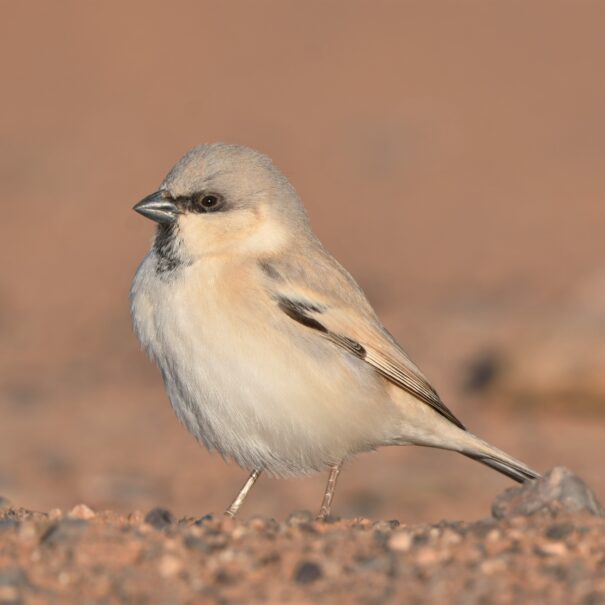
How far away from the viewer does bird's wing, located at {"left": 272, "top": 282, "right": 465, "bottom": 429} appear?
731cm

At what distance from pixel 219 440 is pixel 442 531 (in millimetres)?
1880

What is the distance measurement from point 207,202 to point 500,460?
84.9 inches

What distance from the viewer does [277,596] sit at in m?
4.72

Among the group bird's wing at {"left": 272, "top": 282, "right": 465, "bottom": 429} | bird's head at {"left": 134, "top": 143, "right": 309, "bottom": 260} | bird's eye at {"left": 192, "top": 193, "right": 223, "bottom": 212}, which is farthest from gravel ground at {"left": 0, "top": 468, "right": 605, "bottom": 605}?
bird's eye at {"left": 192, "top": 193, "right": 223, "bottom": 212}

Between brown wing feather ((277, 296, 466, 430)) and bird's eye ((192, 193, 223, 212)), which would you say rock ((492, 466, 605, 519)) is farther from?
bird's eye ((192, 193, 223, 212))

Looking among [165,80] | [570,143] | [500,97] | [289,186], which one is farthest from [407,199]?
[289,186]

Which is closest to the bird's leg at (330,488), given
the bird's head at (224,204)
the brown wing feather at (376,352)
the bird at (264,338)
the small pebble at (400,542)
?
the bird at (264,338)

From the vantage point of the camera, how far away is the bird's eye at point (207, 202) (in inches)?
296

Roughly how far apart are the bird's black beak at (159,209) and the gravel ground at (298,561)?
2.02 metres

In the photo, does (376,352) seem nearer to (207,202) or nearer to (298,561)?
(207,202)

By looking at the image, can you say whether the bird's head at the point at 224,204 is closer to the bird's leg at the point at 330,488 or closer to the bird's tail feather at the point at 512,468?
the bird's leg at the point at 330,488

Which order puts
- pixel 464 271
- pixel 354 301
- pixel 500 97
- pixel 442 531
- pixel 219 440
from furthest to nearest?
1. pixel 500 97
2. pixel 464 271
3. pixel 354 301
4. pixel 219 440
5. pixel 442 531

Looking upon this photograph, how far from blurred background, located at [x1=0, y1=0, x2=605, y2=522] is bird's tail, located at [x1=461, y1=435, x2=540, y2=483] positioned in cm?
230

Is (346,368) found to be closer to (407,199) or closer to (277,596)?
(277,596)
